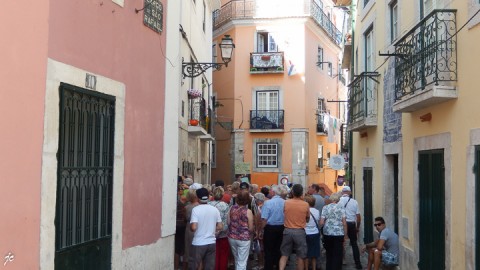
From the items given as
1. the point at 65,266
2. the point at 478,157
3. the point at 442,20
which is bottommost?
the point at 65,266

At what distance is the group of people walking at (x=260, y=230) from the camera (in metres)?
9.48

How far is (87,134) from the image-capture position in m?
7.85

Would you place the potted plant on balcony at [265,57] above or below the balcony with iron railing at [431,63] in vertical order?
above

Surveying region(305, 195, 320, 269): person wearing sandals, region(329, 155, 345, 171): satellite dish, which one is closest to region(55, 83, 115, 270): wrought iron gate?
region(305, 195, 320, 269): person wearing sandals

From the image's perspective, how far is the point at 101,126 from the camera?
26.6 feet

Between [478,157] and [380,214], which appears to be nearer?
[478,157]

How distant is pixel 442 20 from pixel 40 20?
530cm

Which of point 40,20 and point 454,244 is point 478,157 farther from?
point 40,20

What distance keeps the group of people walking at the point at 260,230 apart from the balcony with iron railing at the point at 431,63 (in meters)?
2.50

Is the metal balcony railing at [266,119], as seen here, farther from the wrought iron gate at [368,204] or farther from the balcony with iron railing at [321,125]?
the wrought iron gate at [368,204]

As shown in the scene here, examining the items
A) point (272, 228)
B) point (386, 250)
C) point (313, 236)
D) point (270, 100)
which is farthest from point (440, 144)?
point (270, 100)

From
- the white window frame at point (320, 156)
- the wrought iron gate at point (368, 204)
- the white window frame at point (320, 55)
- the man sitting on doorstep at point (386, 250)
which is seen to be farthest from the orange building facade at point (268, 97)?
the man sitting on doorstep at point (386, 250)

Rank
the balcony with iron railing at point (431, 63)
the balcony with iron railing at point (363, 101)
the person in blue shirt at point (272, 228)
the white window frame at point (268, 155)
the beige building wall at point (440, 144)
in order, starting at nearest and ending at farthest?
the beige building wall at point (440, 144)
the balcony with iron railing at point (431, 63)
the person in blue shirt at point (272, 228)
the balcony with iron railing at point (363, 101)
the white window frame at point (268, 155)

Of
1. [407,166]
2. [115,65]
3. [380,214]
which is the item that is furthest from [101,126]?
[380,214]
